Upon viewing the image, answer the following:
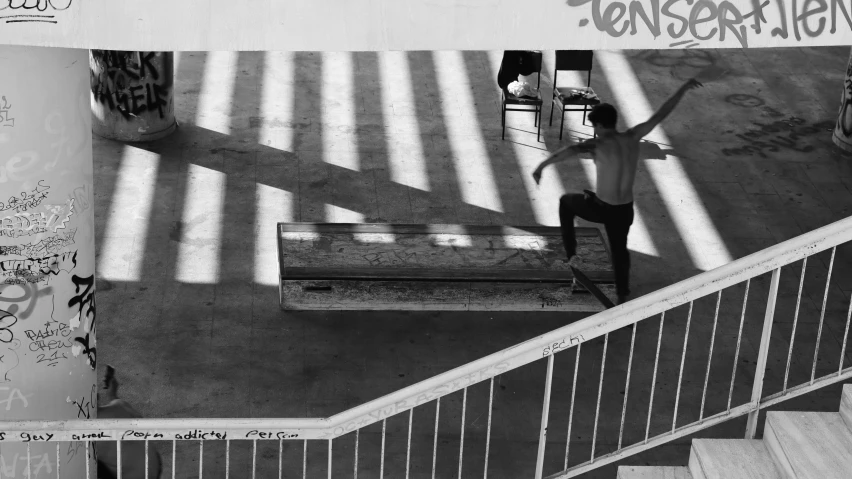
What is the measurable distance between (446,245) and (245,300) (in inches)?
69.4

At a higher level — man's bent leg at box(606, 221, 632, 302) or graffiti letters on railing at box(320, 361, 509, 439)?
graffiti letters on railing at box(320, 361, 509, 439)

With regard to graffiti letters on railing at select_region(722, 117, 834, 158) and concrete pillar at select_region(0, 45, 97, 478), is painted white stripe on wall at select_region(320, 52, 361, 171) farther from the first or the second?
concrete pillar at select_region(0, 45, 97, 478)

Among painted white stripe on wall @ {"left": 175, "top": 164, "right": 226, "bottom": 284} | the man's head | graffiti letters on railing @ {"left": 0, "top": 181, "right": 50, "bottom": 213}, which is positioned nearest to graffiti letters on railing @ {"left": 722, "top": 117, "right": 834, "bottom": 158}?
the man's head

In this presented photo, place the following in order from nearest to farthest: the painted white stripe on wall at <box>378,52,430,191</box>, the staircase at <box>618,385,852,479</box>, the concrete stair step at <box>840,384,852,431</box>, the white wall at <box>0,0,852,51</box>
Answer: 1. the white wall at <box>0,0,852,51</box>
2. the staircase at <box>618,385,852,479</box>
3. the concrete stair step at <box>840,384,852,431</box>
4. the painted white stripe on wall at <box>378,52,430,191</box>

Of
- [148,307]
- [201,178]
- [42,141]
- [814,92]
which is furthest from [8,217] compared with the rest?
[814,92]

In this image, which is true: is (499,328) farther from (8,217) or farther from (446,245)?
(8,217)

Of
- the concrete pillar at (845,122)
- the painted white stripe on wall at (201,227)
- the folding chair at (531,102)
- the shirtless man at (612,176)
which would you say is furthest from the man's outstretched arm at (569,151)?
the concrete pillar at (845,122)

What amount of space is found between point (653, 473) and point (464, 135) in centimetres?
810

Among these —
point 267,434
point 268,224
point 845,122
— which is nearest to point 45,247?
point 267,434

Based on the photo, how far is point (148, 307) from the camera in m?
9.79

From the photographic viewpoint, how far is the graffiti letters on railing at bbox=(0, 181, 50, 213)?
17.7 ft

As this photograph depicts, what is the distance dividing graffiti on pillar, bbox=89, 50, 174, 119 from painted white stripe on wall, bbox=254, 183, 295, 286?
178 cm

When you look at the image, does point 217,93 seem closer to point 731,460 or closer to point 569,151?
point 569,151

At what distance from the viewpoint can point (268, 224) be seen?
11.3m
